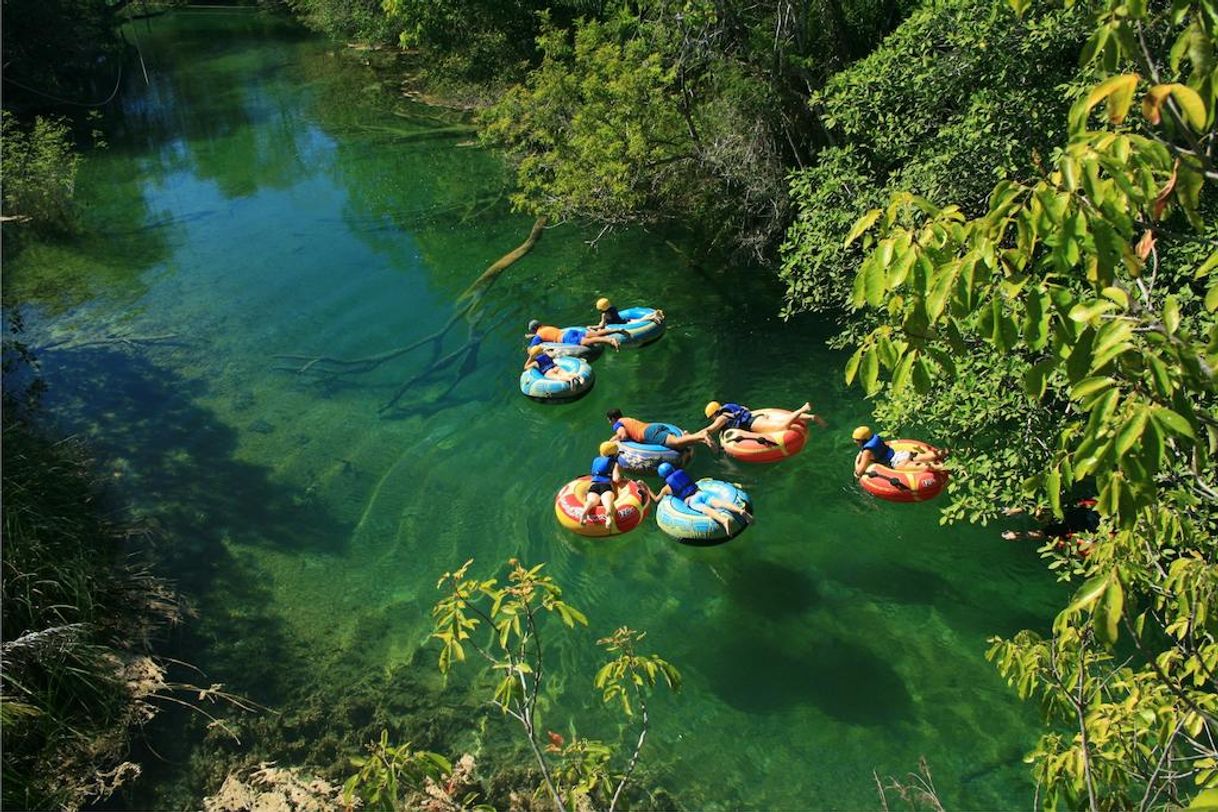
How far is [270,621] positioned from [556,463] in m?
4.11

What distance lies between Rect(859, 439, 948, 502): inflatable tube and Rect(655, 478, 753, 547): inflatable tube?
1518 mm

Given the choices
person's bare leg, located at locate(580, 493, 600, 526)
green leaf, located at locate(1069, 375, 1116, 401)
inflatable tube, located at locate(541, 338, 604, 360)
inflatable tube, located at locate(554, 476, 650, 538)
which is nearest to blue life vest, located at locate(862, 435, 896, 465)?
inflatable tube, located at locate(554, 476, 650, 538)

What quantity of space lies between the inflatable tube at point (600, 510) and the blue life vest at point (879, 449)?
2.72 metres

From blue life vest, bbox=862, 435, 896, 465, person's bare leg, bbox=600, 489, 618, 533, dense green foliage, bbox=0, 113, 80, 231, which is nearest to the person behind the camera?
person's bare leg, bbox=600, 489, 618, 533

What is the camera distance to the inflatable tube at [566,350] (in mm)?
13648

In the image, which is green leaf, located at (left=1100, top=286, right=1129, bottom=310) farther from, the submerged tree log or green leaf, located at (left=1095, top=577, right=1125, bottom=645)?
the submerged tree log

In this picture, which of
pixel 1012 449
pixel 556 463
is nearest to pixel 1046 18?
pixel 1012 449

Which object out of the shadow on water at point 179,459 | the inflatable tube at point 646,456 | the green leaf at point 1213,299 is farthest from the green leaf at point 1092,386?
the shadow on water at point 179,459

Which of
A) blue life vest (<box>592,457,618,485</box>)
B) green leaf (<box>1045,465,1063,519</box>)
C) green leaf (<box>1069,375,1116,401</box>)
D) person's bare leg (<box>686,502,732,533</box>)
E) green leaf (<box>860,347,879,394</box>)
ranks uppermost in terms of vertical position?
green leaf (<box>1069,375,1116,401</box>)

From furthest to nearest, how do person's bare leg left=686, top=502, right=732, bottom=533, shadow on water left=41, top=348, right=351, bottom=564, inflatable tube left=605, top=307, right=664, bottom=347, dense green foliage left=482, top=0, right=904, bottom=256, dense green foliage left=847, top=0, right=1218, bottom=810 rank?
inflatable tube left=605, top=307, right=664, bottom=347 → dense green foliage left=482, top=0, right=904, bottom=256 → shadow on water left=41, top=348, right=351, bottom=564 → person's bare leg left=686, top=502, right=732, bottom=533 → dense green foliage left=847, top=0, right=1218, bottom=810

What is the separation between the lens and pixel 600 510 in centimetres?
1038

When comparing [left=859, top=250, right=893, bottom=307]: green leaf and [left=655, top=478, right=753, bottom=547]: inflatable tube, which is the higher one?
[left=859, top=250, right=893, bottom=307]: green leaf

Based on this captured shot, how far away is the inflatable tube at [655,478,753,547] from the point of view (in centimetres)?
992

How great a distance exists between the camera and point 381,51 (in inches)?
1375
